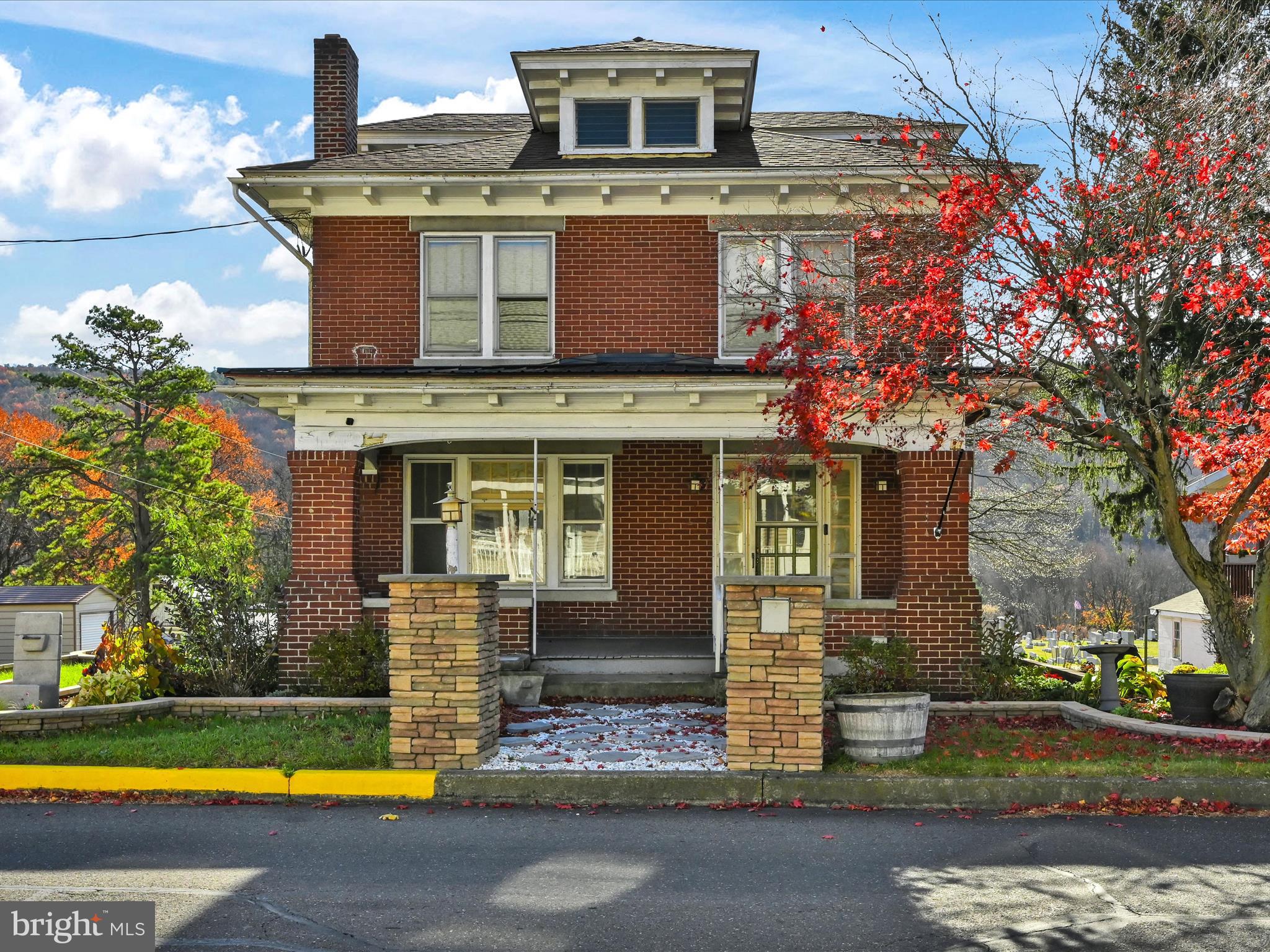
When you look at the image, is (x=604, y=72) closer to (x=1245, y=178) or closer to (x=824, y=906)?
(x=1245, y=178)

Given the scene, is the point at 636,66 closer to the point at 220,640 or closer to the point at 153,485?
the point at 220,640

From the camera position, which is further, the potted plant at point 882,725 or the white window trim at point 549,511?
the white window trim at point 549,511

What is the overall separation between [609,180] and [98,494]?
30.1 metres

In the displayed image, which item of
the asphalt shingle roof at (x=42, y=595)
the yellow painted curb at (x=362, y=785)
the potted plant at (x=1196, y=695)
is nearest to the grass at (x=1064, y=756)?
the potted plant at (x=1196, y=695)

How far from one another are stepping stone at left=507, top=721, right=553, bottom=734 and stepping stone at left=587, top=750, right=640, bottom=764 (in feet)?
3.74

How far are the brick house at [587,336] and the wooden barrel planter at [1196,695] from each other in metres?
3.26

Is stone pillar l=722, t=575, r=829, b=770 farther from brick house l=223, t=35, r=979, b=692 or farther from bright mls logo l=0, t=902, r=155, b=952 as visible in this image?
bright mls logo l=0, t=902, r=155, b=952

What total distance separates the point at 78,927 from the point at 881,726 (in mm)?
6121

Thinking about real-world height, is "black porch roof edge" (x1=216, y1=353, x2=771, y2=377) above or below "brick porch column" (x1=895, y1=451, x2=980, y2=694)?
above

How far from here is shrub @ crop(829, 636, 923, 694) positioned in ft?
40.6

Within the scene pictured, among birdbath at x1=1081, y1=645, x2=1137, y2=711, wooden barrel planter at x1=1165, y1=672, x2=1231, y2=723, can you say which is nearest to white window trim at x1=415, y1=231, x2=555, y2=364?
birdbath at x1=1081, y1=645, x2=1137, y2=711

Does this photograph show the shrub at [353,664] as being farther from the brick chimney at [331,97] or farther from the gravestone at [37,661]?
the brick chimney at [331,97]

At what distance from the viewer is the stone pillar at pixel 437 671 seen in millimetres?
9781

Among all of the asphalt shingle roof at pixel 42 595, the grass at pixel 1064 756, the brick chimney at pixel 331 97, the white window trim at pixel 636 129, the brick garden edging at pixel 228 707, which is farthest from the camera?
the asphalt shingle roof at pixel 42 595
